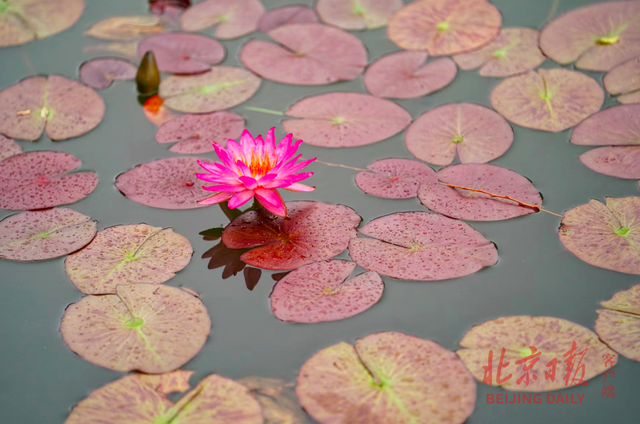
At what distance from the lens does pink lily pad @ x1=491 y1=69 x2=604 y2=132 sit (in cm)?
312

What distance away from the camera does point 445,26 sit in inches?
146

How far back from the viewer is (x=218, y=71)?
3.55 meters

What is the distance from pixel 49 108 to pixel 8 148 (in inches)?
12.8

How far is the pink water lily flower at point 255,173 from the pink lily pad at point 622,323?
119cm

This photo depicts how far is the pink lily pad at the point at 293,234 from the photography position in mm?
2537

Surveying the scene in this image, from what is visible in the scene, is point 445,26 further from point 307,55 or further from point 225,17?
point 225,17

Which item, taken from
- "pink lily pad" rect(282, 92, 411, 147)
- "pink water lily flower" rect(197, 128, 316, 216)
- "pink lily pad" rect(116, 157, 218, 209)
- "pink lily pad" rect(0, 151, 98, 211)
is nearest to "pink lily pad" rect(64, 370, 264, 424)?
"pink water lily flower" rect(197, 128, 316, 216)

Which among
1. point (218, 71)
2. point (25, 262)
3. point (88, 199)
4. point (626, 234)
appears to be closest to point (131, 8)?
point (218, 71)

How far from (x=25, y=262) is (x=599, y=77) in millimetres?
2873

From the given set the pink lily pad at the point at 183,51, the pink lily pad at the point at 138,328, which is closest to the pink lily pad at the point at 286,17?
the pink lily pad at the point at 183,51

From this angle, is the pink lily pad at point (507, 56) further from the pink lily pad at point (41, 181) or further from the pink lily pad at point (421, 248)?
the pink lily pad at point (41, 181)

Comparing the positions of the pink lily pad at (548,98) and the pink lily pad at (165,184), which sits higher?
the pink lily pad at (548,98)

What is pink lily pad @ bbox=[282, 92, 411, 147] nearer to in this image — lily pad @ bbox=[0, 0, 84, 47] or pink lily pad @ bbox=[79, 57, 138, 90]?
pink lily pad @ bbox=[79, 57, 138, 90]

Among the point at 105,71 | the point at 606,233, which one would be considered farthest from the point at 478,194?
the point at 105,71
